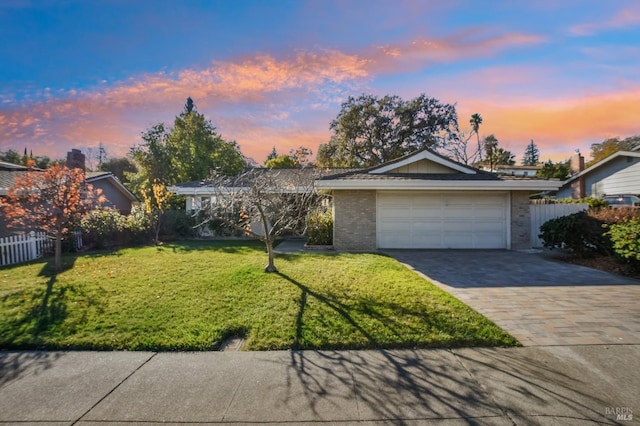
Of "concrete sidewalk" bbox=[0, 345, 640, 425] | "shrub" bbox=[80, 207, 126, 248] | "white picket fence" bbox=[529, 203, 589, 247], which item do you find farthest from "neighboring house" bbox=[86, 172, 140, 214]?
"white picket fence" bbox=[529, 203, 589, 247]

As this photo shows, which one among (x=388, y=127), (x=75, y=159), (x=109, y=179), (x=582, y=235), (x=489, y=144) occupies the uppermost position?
(x=388, y=127)

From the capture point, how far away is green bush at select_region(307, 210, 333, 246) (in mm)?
12758

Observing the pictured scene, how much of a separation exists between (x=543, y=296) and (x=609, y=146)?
173 feet

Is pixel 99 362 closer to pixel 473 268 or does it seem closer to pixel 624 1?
pixel 473 268

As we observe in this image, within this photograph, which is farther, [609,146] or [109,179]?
[609,146]

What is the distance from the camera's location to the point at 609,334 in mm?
4215

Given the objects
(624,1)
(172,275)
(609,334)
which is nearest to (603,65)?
(624,1)

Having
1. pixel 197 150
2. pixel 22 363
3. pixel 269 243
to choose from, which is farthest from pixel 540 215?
pixel 197 150

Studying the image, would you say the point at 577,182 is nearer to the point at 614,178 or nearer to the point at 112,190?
the point at 614,178

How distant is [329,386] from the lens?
3.12 m

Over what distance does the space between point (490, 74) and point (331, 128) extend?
70.4 feet

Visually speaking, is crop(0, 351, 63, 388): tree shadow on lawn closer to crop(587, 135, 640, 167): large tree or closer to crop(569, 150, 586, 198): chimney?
crop(569, 150, 586, 198): chimney

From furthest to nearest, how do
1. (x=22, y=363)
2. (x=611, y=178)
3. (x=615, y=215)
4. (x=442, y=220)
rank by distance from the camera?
(x=611, y=178) → (x=442, y=220) → (x=615, y=215) → (x=22, y=363)

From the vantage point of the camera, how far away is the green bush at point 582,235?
8992 millimetres
